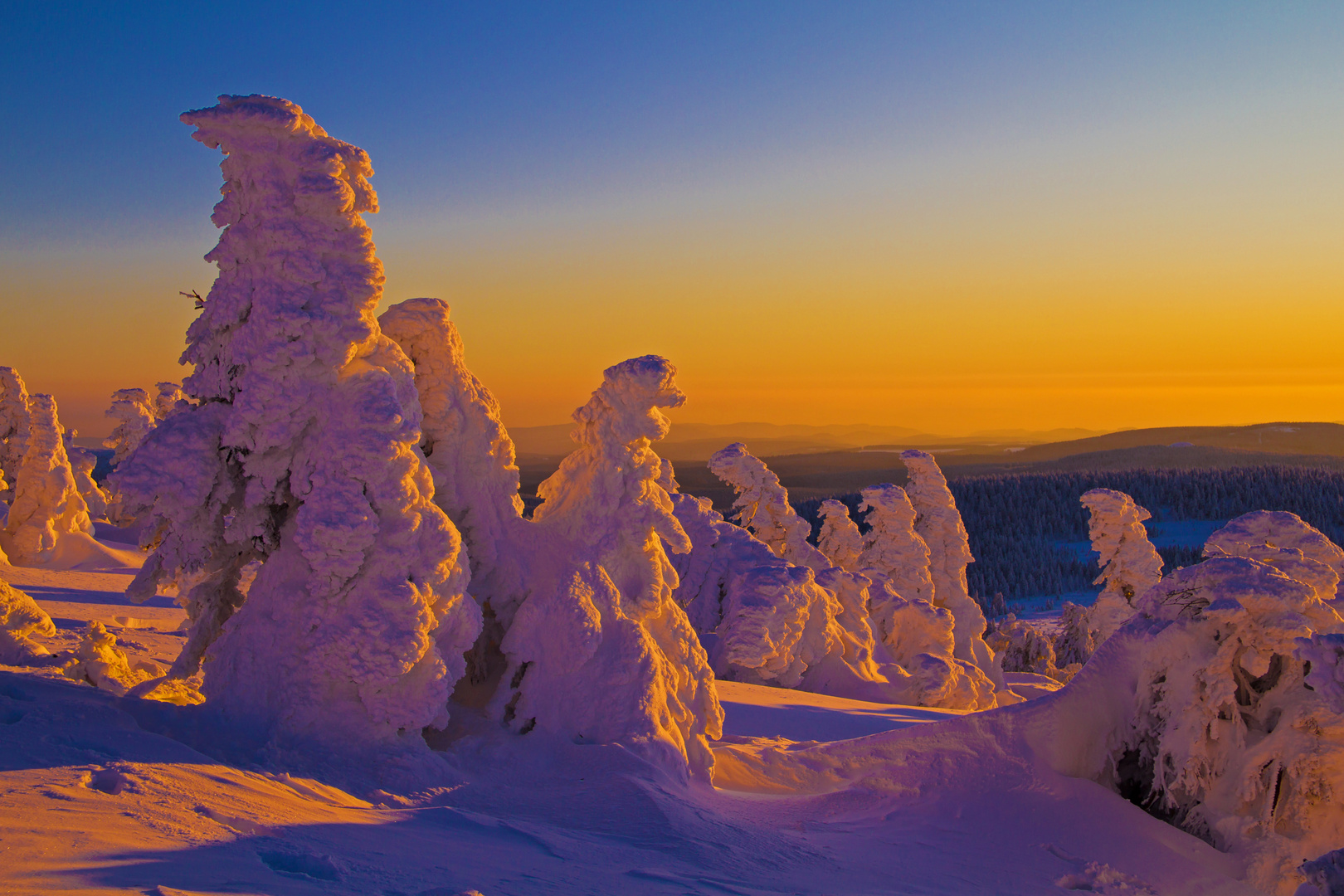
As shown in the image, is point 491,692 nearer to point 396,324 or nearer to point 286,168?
point 396,324

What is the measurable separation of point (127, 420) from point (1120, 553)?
50.2 meters

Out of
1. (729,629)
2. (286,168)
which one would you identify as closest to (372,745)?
(286,168)

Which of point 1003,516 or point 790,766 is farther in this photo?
point 1003,516

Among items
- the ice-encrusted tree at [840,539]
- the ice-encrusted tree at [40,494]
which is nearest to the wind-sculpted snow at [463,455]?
the ice-encrusted tree at [840,539]

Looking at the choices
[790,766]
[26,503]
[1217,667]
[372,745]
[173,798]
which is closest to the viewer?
[173,798]

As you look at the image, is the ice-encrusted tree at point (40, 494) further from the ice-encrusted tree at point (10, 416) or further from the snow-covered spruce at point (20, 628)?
the snow-covered spruce at point (20, 628)

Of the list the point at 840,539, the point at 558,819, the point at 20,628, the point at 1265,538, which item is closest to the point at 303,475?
the point at 558,819

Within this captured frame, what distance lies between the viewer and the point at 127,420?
46.9 meters

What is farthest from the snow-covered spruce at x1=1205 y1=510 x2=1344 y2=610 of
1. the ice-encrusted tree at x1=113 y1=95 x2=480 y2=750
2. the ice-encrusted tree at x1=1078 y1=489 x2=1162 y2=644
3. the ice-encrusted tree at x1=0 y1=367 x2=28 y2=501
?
the ice-encrusted tree at x1=0 y1=367 x2=28 y2=501

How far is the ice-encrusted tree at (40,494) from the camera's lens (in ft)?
105

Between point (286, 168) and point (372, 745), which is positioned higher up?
point (286, 168)

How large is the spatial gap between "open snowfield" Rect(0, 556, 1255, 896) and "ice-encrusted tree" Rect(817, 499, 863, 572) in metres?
24.1

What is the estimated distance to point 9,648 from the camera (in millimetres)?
12539

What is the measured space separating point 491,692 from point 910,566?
2535cm
